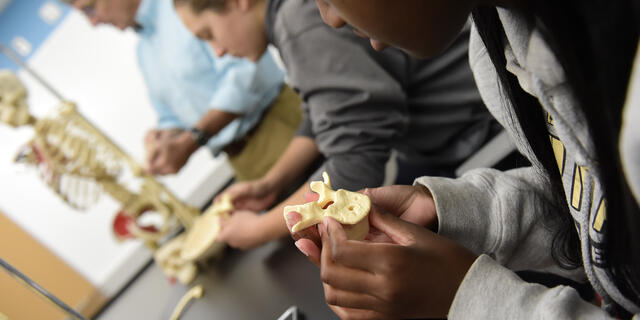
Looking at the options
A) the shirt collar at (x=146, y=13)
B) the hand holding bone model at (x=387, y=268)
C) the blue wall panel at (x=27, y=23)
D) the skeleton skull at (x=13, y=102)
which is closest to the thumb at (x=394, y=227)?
the hand holding bone model at (x=387, y=268)

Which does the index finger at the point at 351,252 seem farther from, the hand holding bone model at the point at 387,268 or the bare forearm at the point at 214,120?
the bare forearm at the point at 214,120

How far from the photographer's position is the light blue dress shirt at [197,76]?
1.00m

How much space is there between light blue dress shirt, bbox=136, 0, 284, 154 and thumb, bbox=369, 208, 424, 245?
68 cm

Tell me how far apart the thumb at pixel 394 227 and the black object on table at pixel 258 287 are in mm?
186

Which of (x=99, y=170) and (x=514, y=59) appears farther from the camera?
(x=99, y=170)

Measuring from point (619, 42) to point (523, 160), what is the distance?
1.07ft

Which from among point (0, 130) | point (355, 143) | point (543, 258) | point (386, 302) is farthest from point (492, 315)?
point (0, 130)

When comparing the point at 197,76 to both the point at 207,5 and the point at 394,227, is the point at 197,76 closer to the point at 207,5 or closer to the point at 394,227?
the point at 207,5

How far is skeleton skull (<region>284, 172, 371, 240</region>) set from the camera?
0.35 metres

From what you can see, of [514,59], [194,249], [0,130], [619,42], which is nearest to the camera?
[619,42]

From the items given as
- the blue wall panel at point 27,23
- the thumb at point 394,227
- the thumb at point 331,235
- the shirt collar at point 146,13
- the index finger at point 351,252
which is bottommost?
the thumb at point 394,227

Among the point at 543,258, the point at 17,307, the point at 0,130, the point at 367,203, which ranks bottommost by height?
the point at 543,258

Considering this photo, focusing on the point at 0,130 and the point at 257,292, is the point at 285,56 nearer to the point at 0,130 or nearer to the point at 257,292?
the point at 257,292

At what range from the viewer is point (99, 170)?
95cm
